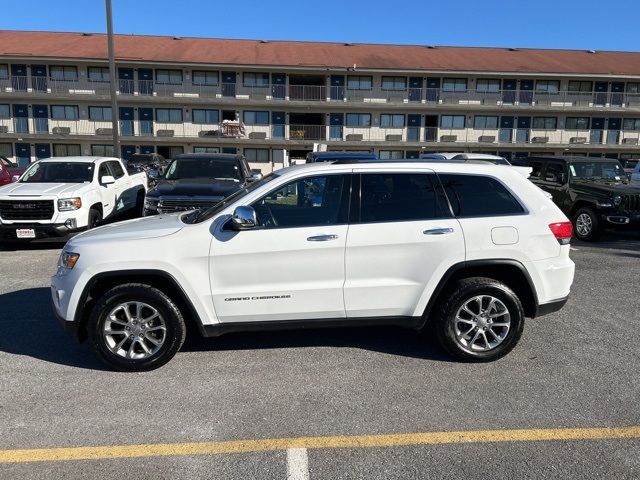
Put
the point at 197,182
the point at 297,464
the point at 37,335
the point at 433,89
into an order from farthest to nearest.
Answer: the point at 433,89 → the point at 197,182 → the point at 37,335 → the point at 297,464

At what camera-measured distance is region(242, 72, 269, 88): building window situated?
3706 centimetres

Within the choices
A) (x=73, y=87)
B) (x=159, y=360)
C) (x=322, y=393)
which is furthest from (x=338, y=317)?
(x=73, y=87)

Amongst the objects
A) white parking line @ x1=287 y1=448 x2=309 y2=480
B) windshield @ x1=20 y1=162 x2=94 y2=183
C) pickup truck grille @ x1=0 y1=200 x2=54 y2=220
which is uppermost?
windshield @ x1=20 y1=162 x2=94 y2=183

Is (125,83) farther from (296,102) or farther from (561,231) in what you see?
(561,231)

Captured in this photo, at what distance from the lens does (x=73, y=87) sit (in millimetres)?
36312

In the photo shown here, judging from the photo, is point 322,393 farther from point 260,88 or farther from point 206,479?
point 260,88

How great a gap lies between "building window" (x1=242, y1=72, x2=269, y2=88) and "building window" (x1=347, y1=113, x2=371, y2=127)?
6578 mm

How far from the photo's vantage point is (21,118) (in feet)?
121

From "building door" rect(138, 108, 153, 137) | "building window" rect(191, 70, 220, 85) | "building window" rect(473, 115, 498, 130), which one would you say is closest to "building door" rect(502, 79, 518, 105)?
"building window" rect(473, 115, 498, 130)

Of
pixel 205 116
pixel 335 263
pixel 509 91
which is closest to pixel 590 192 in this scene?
pixel 335 263

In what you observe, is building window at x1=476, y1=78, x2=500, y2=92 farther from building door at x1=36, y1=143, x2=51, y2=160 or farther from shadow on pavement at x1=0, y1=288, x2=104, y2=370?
shadow on pavement at x1=0, y1=288, x2=104, y2=370

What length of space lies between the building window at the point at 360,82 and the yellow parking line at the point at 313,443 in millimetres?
36358

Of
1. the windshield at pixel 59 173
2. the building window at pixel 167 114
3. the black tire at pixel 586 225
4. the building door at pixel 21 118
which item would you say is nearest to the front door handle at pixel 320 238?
the windshield at pixel 59 173

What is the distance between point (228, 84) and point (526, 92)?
22.0 m
